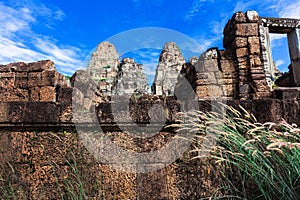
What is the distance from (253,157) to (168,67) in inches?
807

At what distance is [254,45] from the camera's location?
31.3 ft

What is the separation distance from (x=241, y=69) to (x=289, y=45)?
372cm

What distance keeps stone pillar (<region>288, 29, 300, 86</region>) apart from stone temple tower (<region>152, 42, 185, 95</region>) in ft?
35.0

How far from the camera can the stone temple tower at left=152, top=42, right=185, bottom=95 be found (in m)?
21.5

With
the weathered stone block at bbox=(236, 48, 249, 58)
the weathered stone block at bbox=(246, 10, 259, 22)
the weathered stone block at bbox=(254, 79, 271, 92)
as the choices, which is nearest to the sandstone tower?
the weathered stone block at bbox=(236, 48, 249, 58)

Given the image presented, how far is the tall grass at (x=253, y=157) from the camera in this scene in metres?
1.89

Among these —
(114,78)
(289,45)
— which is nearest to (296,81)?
(289,45)

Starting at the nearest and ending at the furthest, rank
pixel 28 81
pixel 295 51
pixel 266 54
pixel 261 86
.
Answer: pixel 28 81, pixel 261 86, pixel 266 54, pixel 295 51

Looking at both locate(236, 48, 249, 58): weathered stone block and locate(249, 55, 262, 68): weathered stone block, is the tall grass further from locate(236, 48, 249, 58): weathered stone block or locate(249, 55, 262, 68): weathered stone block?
locate(236, 48, 249, 58): weathered stone block

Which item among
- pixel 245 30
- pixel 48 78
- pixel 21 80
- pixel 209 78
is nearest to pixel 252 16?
pixel 245 30

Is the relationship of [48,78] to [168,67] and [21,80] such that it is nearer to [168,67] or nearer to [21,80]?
[21,80]

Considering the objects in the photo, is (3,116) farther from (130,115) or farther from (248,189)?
(248,189)

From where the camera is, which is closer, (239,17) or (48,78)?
(48,78)

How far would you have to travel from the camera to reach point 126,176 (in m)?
Result: 2.29
